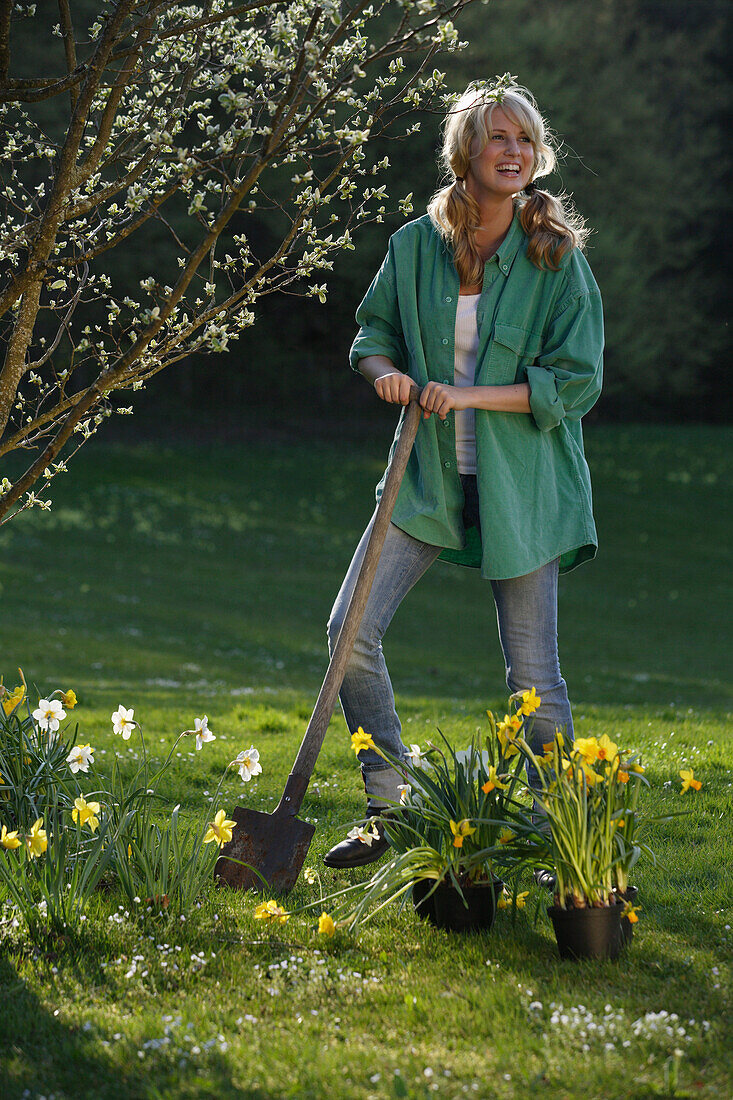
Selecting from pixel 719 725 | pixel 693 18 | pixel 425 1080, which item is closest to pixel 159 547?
pixel 719 725

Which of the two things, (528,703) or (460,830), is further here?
(528,703)

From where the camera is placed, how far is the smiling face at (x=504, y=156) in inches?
137

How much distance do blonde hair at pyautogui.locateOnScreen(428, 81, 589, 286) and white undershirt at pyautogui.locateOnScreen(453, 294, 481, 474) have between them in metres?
0.08

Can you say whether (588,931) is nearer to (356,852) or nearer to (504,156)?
(356,852)

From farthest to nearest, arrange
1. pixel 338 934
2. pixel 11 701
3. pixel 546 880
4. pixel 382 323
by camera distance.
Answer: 1. pixel 382 323
2. pixel 11 701
3. pixel 546 880
4. pixel 338 934

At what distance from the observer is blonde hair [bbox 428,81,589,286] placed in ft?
11.5

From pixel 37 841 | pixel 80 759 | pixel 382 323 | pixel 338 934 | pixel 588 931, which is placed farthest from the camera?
pixel 382 323

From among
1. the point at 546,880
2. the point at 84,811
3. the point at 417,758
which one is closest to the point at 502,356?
the point at 417,758

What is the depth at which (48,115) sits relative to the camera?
22.3m

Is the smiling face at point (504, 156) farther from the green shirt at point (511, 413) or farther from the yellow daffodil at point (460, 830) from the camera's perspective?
the yellow daffodil at point (460, 830)

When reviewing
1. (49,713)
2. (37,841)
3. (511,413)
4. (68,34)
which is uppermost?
(68,34)

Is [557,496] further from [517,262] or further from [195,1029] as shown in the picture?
[195,1029]

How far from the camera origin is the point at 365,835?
137 inches

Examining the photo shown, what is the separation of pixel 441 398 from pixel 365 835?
1.36 meters
